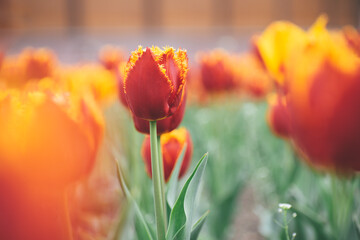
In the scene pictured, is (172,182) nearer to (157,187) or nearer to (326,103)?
(157,187)

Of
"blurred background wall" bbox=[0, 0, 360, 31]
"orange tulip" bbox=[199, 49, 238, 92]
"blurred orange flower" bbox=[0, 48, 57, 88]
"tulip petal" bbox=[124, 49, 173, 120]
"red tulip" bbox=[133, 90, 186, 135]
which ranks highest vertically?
"tulip petal" bbox=[124, 49, 173, 120]

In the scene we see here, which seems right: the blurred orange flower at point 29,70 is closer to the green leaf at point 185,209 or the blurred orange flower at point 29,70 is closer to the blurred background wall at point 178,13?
the green leaf at point 185,209

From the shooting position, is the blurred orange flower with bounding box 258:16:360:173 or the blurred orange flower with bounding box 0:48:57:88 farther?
the blurred orange flower with bounding box 0:48:57:88

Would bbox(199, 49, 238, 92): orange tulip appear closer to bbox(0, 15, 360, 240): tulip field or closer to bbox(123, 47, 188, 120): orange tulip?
bbox(0, 15, 360, 240): tulip field

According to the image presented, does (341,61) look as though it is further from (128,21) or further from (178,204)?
Answer: (128,21)

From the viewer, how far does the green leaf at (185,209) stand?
355 millimetres

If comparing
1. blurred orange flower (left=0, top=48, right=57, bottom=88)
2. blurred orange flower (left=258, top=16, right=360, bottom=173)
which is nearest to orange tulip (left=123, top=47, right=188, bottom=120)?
blurred orange flower (left=258, top=16, right=360, bottom=173)

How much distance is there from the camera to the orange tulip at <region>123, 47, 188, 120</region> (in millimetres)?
342

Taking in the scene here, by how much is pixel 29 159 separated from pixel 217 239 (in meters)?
0.89

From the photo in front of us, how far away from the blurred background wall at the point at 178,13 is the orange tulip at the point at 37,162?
317 inches

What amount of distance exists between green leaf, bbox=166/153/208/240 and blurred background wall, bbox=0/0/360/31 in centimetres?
798

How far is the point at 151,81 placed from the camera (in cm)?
34

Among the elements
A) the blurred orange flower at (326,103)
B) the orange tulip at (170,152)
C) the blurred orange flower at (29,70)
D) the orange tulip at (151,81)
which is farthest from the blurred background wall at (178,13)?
the blurred orange flower at (326,103)

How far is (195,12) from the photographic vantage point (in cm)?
861
